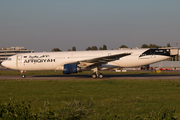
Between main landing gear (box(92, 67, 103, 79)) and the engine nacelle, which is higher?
the engine nacelle

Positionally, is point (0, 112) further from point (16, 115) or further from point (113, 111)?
point (113, 111)

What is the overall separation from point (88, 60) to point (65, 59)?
3.80 m

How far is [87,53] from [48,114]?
25388 millimetres

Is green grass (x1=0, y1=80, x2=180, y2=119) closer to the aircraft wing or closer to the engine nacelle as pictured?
the engine nacelle

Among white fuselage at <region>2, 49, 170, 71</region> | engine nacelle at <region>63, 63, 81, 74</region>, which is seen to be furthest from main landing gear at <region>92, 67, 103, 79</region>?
engine nacelle at <region>63, 63, 81, 74</region>

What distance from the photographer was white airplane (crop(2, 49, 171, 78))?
91.6ft

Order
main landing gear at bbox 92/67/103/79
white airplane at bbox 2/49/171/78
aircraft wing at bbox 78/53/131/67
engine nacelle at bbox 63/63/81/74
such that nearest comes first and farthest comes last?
engine nacelle at bbox 63/63/81/74, aircraft wing at bbox 78/53/131/67, white airplane at bbox 2/49/171/78, main landing gear at bbox 92/67/103/79

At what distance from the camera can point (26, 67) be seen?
30094 millimetres

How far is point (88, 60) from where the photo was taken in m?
27.5

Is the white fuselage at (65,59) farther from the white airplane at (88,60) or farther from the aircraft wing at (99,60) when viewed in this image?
the aircraft wing at (99,60)

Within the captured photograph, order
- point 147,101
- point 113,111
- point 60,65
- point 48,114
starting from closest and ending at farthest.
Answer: point 48,114
point 113,111
point 147,101
point 60,65

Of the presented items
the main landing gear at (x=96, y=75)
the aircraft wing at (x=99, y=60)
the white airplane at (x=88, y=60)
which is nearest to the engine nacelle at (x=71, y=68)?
the white airplane at (x=88, y=60)

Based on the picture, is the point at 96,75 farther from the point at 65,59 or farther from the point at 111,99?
the point at 111,99

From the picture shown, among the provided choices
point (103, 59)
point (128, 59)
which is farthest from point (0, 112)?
point (128, 59)
